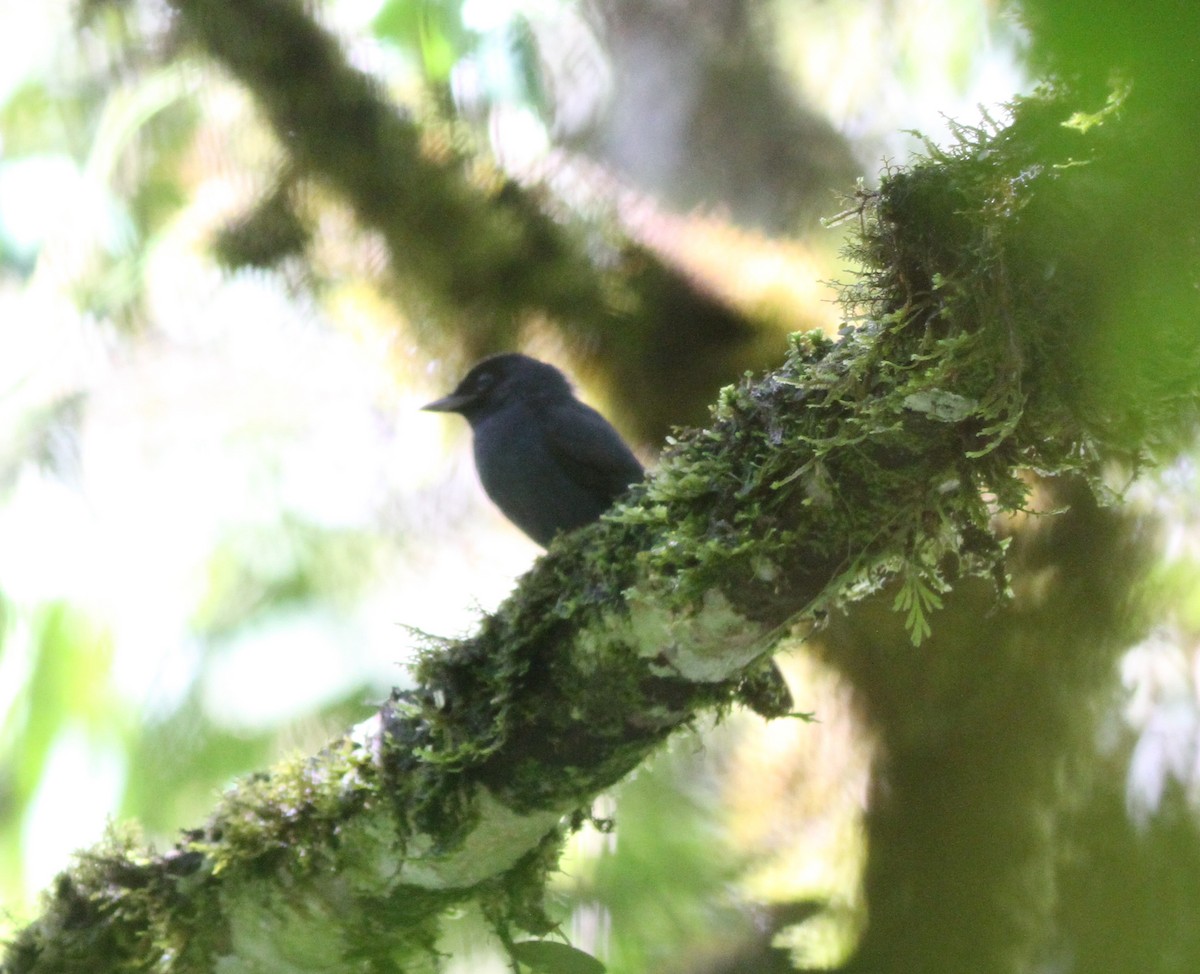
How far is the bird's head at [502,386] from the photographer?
3764mm

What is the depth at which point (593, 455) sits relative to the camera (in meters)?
3.40

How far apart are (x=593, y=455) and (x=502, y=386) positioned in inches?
24.6

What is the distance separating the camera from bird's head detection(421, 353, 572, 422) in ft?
12.3

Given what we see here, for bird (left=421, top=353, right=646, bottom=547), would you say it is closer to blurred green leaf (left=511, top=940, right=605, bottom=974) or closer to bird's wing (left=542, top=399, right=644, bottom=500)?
bird's wing (left=542, top=399, right=644, bottom=500)

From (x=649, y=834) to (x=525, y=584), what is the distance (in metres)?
2.16

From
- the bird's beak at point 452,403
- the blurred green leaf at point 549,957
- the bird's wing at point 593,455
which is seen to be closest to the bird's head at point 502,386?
the bird's beak at point 452,403

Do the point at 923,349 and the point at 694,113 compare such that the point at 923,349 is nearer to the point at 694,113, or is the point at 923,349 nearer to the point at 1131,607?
the point at 1131,607

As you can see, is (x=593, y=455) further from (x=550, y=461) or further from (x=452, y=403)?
(x=452, y=403)

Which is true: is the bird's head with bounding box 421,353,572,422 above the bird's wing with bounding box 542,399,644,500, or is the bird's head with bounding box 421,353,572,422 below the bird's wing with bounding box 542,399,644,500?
above

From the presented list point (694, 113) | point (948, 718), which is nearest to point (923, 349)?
point (948, 718)

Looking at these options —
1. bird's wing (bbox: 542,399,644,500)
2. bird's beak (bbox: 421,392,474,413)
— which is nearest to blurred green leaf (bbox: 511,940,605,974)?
bird's wing (bbox: 542,399,644,500)

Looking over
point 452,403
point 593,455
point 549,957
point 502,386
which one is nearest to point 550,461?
point 593,455

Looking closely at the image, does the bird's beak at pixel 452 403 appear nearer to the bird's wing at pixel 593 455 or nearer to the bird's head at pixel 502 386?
the bird's head at pixel 502 386

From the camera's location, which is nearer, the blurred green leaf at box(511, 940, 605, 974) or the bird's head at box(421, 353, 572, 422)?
the blurred green leaf at box(511, 940, 605, 974)
